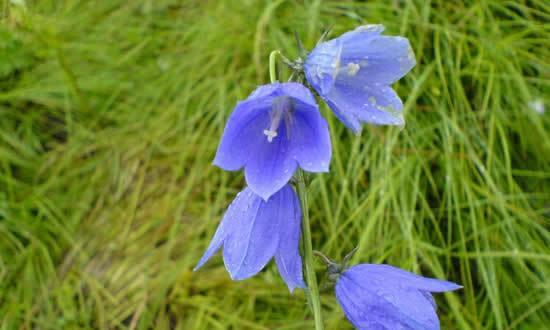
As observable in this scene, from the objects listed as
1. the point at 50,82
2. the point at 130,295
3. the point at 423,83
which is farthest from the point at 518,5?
the point at 50,82

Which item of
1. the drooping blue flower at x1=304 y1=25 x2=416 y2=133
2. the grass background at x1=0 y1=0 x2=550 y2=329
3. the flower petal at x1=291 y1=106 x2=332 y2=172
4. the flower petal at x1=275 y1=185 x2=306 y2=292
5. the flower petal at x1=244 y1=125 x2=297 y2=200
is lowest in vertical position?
the grass background at x1=0 y1=0 x2=550 y2=329

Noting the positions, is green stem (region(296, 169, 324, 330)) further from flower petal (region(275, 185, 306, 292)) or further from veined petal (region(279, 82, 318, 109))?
veined petal (region(279, 82, 318, 109))

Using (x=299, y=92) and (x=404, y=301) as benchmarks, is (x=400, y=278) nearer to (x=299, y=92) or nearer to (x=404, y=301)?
(x=404, y=301)

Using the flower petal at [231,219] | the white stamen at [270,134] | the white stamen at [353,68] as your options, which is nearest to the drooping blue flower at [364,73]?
the white stamen at [353,68]

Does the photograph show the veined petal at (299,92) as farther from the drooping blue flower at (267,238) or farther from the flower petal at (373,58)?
the drooping blue flower at (267,238)

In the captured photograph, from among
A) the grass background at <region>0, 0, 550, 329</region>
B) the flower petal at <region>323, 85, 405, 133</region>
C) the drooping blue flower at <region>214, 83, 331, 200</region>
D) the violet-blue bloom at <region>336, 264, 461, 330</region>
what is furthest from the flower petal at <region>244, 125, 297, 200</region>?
the grass background at <region>0, 0, 550, 329</region>

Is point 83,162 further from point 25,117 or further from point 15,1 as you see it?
point 15,1

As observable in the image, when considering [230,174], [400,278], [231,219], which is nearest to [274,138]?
[231,219]
